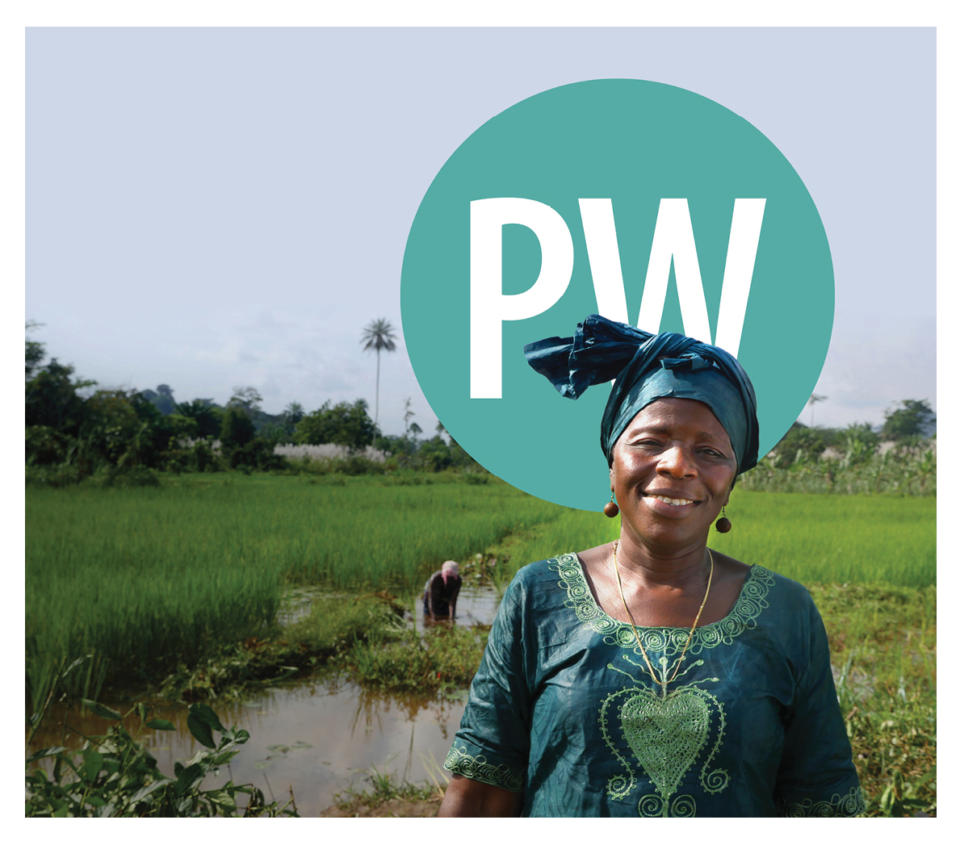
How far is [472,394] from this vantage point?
328cm

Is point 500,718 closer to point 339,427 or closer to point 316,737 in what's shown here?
point 316,737

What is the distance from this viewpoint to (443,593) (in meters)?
4.05

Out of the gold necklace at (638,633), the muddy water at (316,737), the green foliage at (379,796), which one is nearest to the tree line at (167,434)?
the muddy water at (316,737)

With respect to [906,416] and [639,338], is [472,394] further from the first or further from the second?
[906,416]

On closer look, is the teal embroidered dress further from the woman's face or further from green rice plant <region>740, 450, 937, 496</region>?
green rice plant <region>740, 450, 937, 496</region>

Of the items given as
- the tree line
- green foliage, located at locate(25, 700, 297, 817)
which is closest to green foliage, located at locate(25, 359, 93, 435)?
the tree line

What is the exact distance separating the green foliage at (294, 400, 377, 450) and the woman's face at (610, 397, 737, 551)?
242 centimetres

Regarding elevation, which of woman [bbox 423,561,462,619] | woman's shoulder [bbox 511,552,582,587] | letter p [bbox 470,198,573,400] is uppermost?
letter p [bbox 470,198,573,400]

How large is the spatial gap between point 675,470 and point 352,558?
9.23ft

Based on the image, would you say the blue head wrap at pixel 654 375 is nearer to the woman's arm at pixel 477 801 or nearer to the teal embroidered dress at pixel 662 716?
the teal embroidered dress at pixel 662 716

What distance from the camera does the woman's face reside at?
1.64 m

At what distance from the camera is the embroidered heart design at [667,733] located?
1.62 m

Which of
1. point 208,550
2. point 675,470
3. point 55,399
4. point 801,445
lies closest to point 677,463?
point 675,470

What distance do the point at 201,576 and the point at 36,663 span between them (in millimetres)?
789
